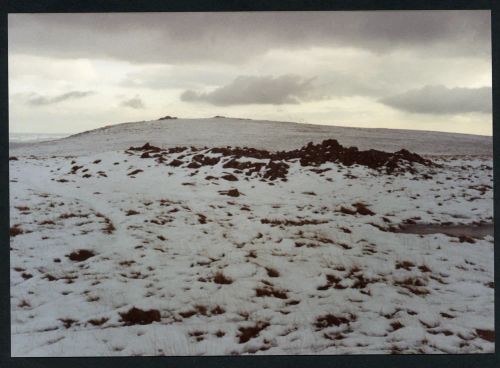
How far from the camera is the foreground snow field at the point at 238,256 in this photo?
4539mm

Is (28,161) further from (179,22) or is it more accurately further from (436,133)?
(436,133)

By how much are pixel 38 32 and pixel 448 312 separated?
6395 millimetres

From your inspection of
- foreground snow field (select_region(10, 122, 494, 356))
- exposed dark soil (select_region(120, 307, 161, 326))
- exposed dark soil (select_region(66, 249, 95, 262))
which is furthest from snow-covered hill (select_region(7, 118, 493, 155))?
exposed dark soil (select_region(120, 307, 161, 326))

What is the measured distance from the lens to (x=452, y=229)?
17.0 feet

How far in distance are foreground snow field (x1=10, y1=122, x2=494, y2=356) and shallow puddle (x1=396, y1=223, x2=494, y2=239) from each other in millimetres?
71

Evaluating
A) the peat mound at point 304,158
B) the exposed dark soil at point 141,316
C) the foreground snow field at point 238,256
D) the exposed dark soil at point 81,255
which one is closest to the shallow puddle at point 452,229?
the foreground snow field at point 238,256

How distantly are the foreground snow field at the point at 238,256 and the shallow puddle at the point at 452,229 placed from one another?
7cm

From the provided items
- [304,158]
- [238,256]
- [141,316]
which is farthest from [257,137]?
[141,316]

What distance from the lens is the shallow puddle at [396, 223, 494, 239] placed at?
16.9ft

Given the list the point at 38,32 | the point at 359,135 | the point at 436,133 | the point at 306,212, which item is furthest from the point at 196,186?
the point at 436,133

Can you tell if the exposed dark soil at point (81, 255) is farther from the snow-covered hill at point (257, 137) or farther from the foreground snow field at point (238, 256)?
the snow-covered hill at point (257, 137)

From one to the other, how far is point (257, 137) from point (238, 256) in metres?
1.78

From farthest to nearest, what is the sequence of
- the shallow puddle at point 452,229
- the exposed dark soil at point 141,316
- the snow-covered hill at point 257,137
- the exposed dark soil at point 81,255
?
1. the snow-covered hill at point 257,137
2. the shallow puddle at point 452,229
3. the exposed dark soil at point 81,255
4. the exposed dark soil at point 141,316

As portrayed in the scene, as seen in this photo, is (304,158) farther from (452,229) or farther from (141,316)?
(141,316)
